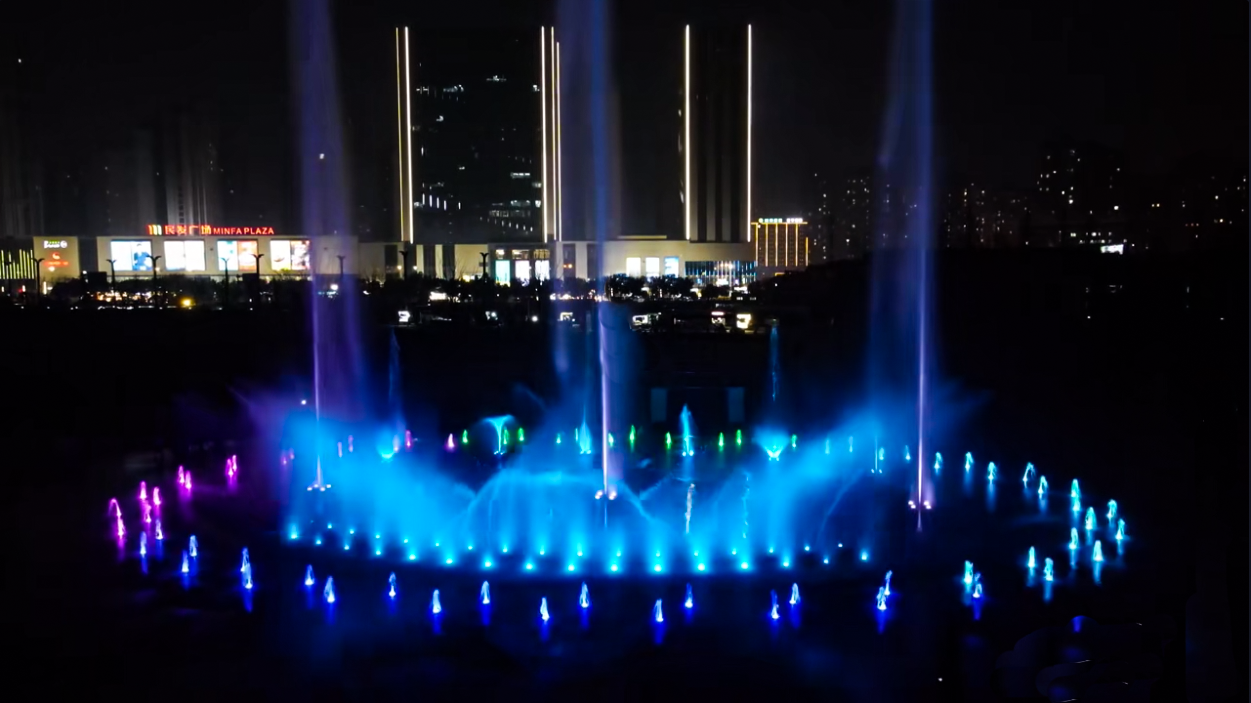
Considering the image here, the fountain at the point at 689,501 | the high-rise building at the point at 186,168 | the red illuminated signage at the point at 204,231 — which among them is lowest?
the fountain at the point at 689,501

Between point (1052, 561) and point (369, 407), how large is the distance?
867cm

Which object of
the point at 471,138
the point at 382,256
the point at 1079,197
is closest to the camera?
the point at 1079,197

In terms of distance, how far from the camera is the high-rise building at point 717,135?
46000 mm

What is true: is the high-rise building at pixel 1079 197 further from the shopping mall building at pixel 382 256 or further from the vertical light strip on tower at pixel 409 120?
the vertical light strip on tower at pixel 409 120

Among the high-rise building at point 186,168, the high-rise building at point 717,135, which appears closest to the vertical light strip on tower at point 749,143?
the high-rise building at point 717,135

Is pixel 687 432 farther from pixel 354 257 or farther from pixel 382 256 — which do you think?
pixel 382 256

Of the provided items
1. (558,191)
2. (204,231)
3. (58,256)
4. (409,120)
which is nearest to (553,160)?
(558,191)

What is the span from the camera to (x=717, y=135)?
1903 inches

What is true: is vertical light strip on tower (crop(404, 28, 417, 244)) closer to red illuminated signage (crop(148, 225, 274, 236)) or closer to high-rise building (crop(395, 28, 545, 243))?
high-rise building (crop(395, 28, 545, 243))

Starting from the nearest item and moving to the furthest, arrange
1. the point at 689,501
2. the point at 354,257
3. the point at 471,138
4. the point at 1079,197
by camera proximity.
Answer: the point at 689,501
the point at 1079,197
the point at 354,257
the point at 471,138

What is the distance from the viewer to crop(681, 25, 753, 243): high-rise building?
46.0 meters

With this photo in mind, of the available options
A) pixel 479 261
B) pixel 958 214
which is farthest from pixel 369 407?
pixel 479 261

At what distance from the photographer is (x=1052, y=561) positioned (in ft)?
19.3

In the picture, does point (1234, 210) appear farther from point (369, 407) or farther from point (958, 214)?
point (369, 407)
